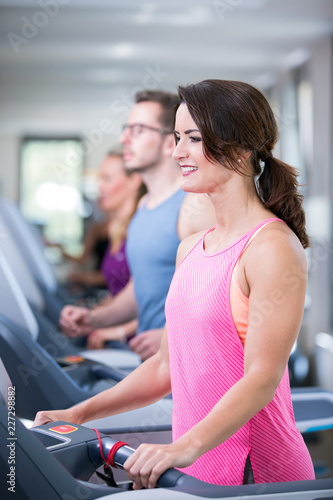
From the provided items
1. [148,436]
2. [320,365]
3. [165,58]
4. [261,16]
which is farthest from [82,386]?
[165,58]

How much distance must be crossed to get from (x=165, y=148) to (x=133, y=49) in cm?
461

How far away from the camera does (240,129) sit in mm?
999

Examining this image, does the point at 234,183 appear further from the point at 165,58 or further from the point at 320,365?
the point at 165,58

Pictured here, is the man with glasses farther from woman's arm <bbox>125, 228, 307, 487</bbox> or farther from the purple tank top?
the purple tank top

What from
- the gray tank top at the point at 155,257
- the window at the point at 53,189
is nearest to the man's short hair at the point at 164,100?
the gray tank top at the point at 155,257

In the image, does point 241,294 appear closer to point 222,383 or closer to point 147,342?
point 222,383

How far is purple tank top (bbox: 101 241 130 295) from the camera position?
10.2 feet

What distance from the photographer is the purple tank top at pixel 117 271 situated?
312 centimetres

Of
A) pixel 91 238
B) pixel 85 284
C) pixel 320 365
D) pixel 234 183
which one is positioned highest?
pixel 234 183

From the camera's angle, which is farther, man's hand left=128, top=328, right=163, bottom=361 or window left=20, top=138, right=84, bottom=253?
window left=20, top=138, right=84, bottom=253

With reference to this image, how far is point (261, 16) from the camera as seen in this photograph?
16.3 ft

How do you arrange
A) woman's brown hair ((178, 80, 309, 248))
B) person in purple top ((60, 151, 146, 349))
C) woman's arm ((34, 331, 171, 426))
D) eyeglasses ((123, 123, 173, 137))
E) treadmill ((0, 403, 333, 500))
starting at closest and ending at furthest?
1. treadmill ((0, 403, 333, 500))
2. woman's brown hair ((178, 80, 309, 248))
3. woman's arm ((34, 331, 171, 426))
4. eyeglasses ((123, 123, 173, 137))
5. person in purple top ((60, 151, 146, 349))

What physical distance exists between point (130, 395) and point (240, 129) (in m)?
0.54

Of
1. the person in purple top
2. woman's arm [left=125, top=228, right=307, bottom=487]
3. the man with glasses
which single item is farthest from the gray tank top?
the person in purple top
